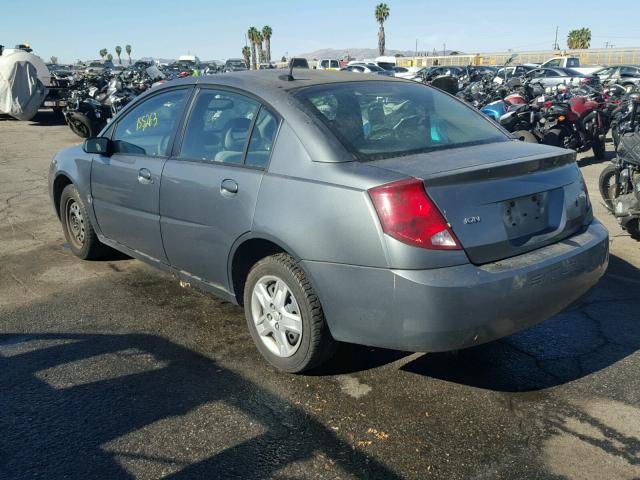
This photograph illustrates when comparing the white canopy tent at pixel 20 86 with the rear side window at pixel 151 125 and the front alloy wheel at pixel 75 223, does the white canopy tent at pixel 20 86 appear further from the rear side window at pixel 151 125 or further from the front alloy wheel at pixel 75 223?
the rear side window at pixel 151 125

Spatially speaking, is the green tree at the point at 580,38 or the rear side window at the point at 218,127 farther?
the green tree at the point at 580,38

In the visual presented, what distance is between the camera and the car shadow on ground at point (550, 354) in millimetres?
3404

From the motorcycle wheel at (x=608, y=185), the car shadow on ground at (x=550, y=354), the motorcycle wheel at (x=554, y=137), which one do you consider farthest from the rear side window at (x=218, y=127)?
the motorcycle wheel at (x=554, y=137)

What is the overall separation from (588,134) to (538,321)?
877cm

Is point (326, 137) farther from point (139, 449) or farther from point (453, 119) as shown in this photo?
point (139, 449)

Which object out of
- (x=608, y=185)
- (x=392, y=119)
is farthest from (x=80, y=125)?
(x=392, y=119)

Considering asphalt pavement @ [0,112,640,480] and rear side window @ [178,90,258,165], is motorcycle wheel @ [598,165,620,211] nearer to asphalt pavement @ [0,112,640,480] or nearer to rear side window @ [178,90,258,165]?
asphalt pavement @ [0,112,640,480]

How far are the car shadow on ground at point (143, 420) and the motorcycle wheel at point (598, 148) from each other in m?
9.68

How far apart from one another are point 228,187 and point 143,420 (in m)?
1.35

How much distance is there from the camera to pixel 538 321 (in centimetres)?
308

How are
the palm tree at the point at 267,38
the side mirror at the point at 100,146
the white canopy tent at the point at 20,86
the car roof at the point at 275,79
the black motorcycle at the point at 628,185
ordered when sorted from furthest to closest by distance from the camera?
the palm tree at the point at 267,38 → the white canopy tent at the point at 20,86 → the black motorcycle at the point at 628,185 → the side mirror at the point at 100,146 → the car roof at the point at 275,79

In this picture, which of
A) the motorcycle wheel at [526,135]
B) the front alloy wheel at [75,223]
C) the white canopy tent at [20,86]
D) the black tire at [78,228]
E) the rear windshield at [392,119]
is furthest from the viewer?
the white canopy tent at [20,86]

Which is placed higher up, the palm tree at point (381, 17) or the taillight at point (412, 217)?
the palm tree at point (381, 17)

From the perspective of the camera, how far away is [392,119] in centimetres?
356
